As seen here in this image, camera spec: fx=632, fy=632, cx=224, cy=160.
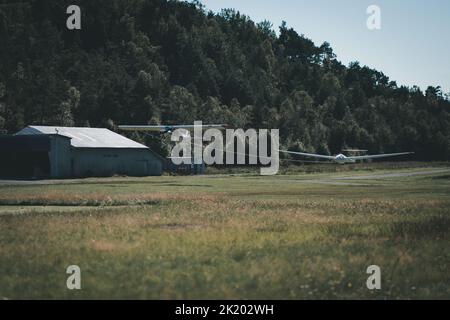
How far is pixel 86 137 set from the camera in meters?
82.1

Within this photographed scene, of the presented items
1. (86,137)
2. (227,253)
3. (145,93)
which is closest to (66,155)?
(86,137)

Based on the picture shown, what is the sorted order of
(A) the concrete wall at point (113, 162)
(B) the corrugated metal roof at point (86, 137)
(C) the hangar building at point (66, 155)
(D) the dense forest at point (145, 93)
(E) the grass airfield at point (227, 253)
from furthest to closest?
(D) the dense forest at point (145, 93), (B) the corrugated metal roof at point (86, 137), (A) the concrete wall at point (113, 162), (C) the hangar building at point (66, 155), (E) the grass airfield at point (227, 253)

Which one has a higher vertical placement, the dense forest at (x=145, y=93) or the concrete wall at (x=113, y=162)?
the dense forest at (x=145, y=93)

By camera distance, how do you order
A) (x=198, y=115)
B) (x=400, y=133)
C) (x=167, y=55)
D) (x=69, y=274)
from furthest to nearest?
(x=167, y=55) < (x=400, y=133) < (x=198, y=115) < (x=69, y=274)

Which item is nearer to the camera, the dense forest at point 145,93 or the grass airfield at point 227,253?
the grass airfield at point 227,253

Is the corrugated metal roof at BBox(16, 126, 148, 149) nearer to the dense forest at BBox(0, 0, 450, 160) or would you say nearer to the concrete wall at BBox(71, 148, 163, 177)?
the concrete wall at BBox(71, 148, 163, 177)

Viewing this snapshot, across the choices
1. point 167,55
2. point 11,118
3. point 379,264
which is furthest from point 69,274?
point 167,55

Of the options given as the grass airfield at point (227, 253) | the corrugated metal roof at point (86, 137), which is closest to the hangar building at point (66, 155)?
the corrugated metal roof at point (86, 137)

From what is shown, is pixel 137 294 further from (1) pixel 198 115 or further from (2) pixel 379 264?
(1) pixel 198 115

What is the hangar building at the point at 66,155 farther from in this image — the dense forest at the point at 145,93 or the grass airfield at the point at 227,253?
the grass airfield at the point at 227,253

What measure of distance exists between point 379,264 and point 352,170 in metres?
87.7

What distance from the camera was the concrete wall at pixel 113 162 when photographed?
76562mm

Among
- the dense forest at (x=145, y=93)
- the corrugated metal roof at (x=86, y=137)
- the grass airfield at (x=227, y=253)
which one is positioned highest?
the dense forest at (x=145, y=93)

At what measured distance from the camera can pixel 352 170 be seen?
103 metres
